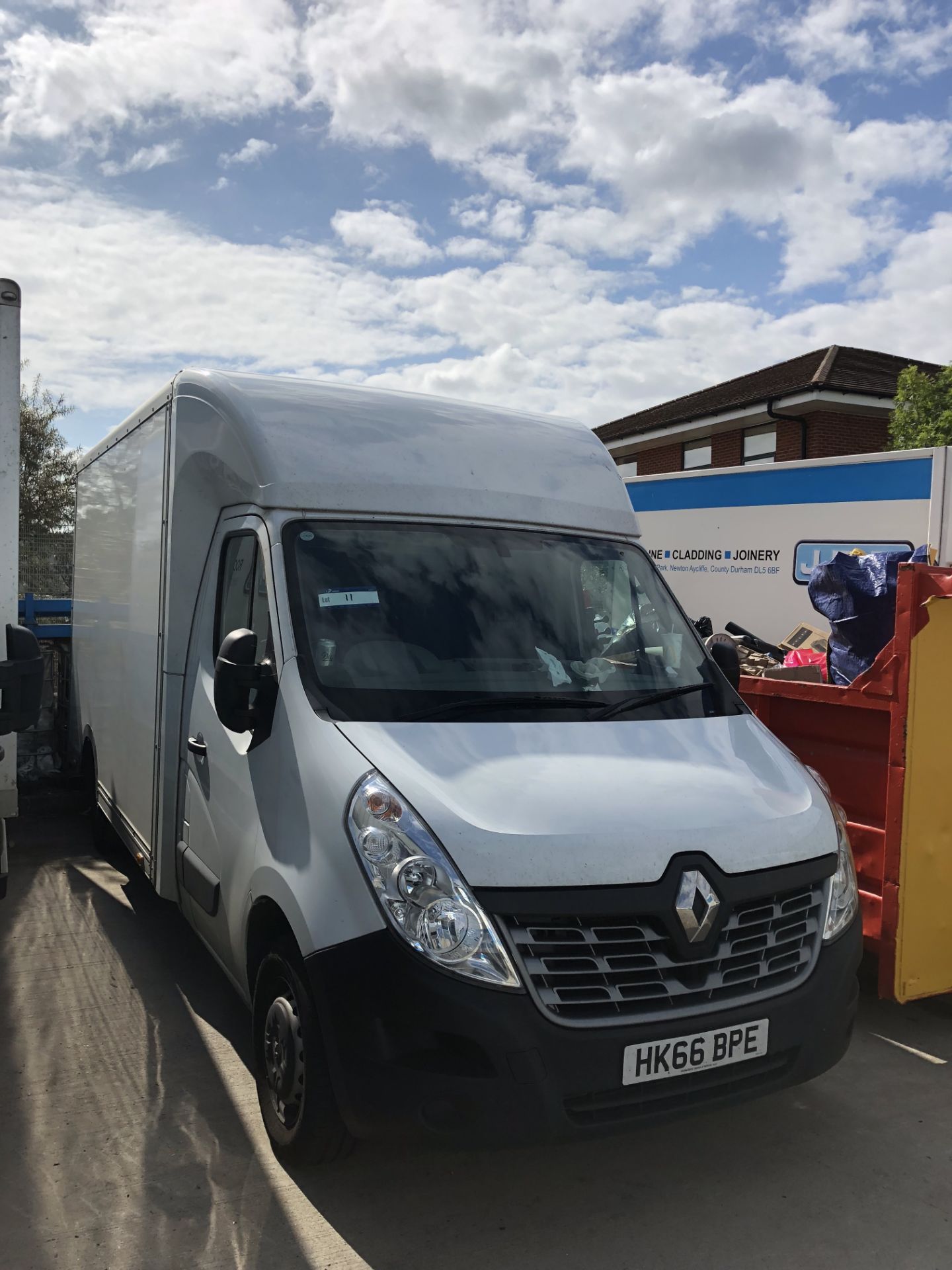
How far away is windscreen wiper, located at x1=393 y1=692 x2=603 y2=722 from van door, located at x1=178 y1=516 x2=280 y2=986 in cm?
57

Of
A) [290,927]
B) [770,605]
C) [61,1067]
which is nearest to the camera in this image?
[290,927]

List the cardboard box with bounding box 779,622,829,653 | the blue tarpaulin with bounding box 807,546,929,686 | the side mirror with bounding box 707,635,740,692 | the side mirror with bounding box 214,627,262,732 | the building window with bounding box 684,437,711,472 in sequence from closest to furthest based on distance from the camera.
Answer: the side mirror with bounding box 214,627,262,732 < the side mirror with bounding box 707,635,740,692 < the blue tarpaulin with bounding box 807,546,929,686 < the cardboard box with bounding box 779,622,829,653 < the building window with bounding box 684,437,711,472

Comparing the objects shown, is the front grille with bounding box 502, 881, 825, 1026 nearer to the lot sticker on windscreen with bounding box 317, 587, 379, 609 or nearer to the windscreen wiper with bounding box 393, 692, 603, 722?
the windscreen wiper with bounding box 393, 692, 603, 722

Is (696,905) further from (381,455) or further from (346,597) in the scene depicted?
(381,455)

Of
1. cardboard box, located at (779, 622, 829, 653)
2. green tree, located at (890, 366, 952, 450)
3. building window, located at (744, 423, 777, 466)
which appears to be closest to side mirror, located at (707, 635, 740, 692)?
cardboard box, located at (779, 622, 829, 653)

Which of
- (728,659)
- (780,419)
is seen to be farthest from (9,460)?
(780,419)

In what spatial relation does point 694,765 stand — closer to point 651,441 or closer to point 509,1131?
point 509,1131

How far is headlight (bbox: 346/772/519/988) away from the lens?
276cm

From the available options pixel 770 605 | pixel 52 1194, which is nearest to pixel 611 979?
pixel 52 1194

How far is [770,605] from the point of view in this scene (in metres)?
9.60

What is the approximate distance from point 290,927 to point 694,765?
1354 mm

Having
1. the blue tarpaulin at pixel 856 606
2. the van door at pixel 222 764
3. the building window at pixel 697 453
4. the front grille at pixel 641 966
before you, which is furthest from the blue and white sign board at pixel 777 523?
the building window at pixel 697 453

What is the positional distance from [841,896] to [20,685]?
3.08 metres

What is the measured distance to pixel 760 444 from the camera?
73.4 feet
